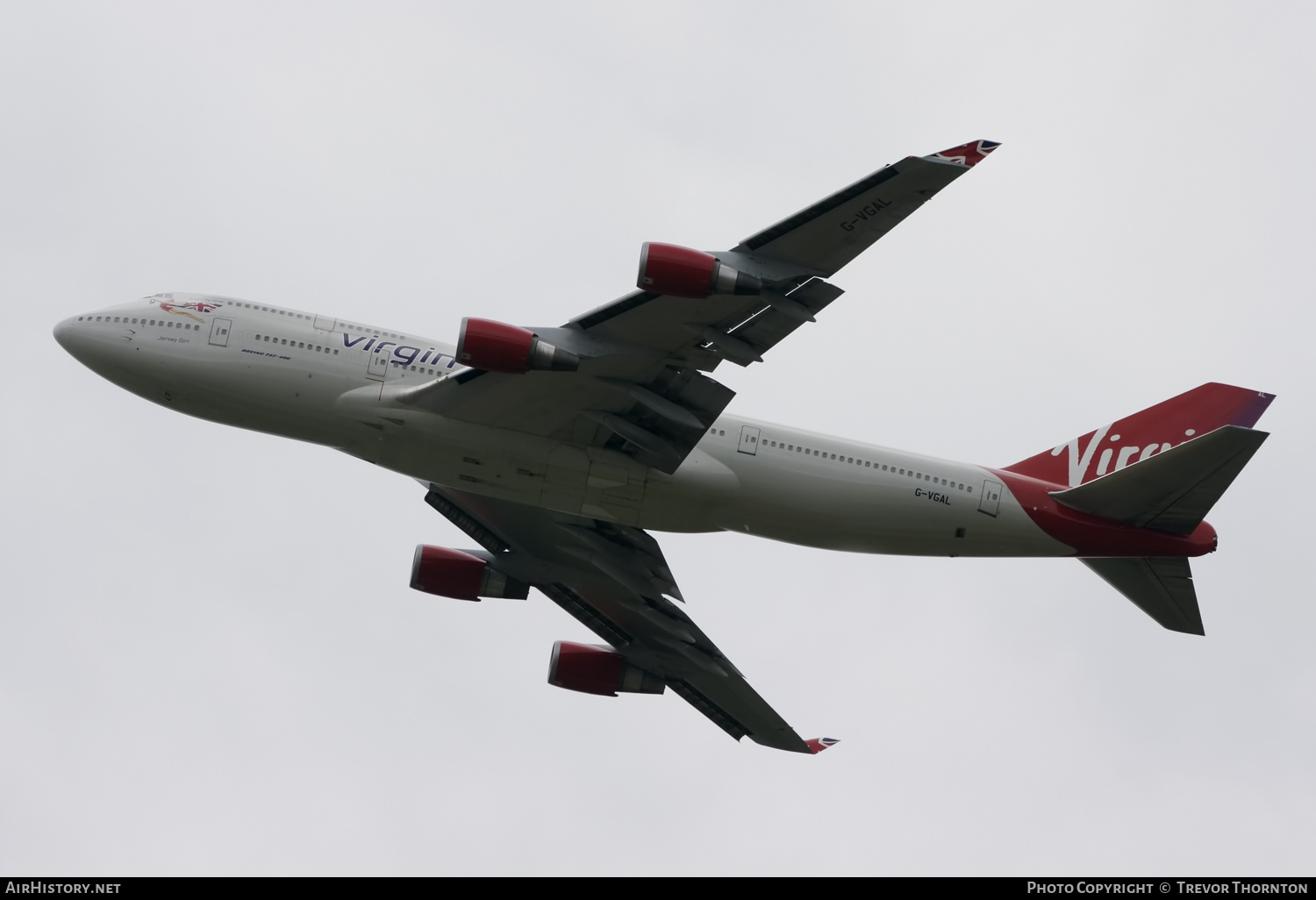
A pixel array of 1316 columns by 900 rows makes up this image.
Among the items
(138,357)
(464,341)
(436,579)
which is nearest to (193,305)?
(138,357)

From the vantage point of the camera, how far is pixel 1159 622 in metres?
34.4

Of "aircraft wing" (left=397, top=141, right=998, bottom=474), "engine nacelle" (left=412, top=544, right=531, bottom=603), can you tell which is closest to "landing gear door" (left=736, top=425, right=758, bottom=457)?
"aircraft wing" (left=397, top=141, right=998, bottom=474)

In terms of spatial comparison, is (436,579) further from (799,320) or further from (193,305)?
(799,320)

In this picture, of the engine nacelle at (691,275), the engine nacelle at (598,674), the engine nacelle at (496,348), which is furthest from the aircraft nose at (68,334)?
the engine nacelle at (598,674)

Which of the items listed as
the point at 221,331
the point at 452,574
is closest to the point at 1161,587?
the point at 452,574

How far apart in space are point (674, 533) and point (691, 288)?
303 inches

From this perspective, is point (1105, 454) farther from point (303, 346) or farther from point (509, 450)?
point (303, 346)

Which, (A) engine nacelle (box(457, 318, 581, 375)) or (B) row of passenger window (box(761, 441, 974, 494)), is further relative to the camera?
(B) row of passenger window (box(761, 441, 974, 494))

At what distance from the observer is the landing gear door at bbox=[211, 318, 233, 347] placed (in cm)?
3338

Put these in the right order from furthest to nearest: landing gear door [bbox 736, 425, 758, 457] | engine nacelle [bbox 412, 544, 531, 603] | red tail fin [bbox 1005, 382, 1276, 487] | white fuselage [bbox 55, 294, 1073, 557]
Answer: engine nacelle [bbox 412, 544, 531, 603] → red tail fin [bbox 1005, 382, 1276, 487] → landing gear door [bbox 736, 425, 758, 457] → white fuselage [bbox 55, 294, 1073, 557]

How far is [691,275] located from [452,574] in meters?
14.3

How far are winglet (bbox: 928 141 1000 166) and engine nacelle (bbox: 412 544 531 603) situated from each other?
1861 centimetres

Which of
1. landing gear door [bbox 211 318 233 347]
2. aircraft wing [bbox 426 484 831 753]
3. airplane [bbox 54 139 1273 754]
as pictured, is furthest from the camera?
aircraft wing [bbox 426 484 831 753]

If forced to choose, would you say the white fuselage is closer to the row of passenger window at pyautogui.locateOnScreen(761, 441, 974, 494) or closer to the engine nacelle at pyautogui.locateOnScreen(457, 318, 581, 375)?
the row of passenger window at pyautogui.locateOnScreen(761, 441, 974, 494)
